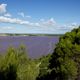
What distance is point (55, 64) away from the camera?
35750 mm

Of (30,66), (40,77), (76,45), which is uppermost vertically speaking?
(76,45)

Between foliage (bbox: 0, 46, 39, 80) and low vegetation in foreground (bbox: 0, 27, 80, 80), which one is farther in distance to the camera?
low vegetation in foreground (bbox: 0, 27, 80, 80)

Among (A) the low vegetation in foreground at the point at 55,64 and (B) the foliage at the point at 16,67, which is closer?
(B) the foliage at the point at 16,67

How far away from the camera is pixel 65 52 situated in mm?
34656

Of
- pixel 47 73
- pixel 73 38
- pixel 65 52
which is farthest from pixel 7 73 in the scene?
pixel 73 38

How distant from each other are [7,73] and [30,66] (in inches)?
142

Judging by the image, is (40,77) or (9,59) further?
(40,77)

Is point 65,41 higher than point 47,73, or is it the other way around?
point 65,41

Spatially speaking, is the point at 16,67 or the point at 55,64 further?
the point at 55,64

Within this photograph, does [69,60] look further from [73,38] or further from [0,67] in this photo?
[0,67]

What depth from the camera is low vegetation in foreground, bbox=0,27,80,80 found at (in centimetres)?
3378

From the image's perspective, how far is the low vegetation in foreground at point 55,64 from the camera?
3378 centimetres

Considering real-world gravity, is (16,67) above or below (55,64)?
below

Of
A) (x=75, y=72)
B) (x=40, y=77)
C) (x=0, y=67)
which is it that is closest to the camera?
(x=75, y=72)
